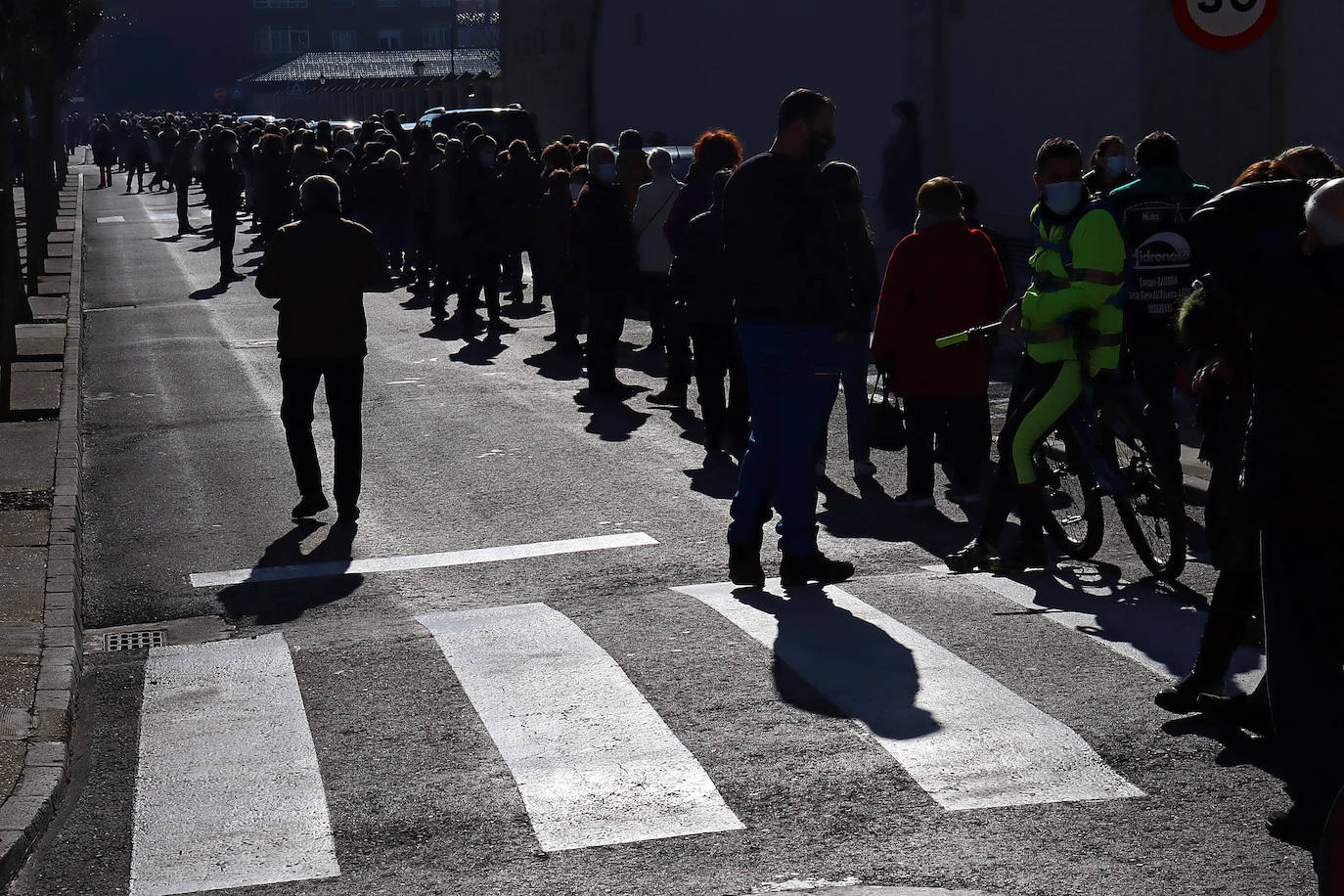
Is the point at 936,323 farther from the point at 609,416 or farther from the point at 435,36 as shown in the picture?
the point at 435,36

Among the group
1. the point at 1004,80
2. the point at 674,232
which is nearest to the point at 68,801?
the point at 674,232

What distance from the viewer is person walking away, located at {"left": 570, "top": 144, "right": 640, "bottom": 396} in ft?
50.2

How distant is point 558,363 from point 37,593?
9.31 meters

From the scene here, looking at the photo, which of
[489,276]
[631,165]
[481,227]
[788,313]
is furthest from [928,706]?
[489,276]

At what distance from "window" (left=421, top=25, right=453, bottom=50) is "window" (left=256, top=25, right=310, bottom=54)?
8.35m

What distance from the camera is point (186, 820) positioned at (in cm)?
571

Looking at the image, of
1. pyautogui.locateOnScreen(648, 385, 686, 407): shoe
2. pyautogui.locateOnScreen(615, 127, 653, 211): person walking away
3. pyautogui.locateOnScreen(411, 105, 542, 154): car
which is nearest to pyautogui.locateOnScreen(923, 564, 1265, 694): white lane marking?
pyautogui.locateOnScreen(648, 385, 686, 407): shoe

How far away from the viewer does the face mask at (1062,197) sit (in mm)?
8273

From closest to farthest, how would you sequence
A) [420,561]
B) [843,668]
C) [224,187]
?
[843,668], [420,561], [224,187]

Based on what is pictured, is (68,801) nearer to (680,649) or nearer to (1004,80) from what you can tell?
(680,649)

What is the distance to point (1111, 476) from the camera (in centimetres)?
848

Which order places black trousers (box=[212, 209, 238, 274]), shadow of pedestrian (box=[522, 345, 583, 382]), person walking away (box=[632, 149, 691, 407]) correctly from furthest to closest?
black trousers (box=[212, 209, 238, 274]), shadow of pedestrian (box=[522, 345, 583, 382]), person walking away (box=[632, 149, 691, 407])

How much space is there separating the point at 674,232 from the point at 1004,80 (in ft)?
45.1

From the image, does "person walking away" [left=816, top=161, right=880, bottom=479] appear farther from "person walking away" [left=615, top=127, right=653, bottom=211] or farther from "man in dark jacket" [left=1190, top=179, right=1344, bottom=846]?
"person walking away" [left=615, top=127, right=653, bottom=211]
